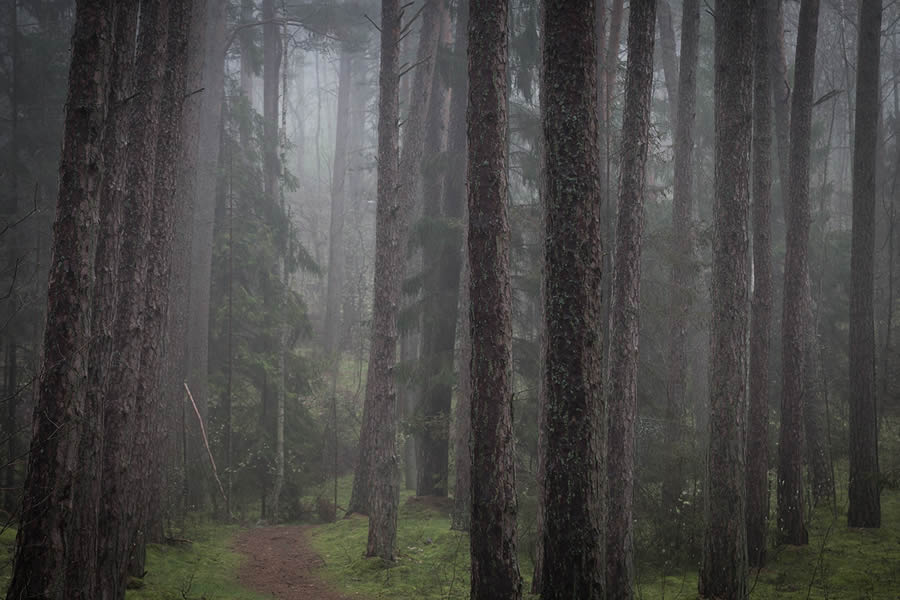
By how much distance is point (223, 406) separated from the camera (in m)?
18.4

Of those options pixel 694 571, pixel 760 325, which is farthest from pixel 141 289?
pixel 760 325

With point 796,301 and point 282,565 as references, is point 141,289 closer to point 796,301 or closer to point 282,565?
point 282,565

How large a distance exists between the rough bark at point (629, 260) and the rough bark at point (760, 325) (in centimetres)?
239

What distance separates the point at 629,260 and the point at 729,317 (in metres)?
1.51

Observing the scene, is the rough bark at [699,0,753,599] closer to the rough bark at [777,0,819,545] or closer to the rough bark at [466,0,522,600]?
the rough bark at [777,0,819,545]

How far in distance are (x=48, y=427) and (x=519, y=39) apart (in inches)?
492

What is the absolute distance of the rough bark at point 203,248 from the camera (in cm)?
1597

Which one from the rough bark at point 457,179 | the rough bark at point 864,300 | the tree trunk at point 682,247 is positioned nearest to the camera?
the rough bark at point 864,300

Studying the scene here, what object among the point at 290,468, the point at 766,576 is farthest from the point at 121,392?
the point at 290,468

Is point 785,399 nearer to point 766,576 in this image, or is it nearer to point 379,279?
point 766,576

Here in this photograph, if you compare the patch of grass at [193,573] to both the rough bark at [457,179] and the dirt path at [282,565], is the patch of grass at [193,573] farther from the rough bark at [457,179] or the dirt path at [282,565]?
the rough bark at [457,179]

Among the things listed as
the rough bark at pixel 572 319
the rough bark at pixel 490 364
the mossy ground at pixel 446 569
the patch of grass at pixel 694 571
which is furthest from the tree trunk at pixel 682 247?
the rough bark at pixel 572 319

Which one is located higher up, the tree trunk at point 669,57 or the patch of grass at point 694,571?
the tree trunk at point 669,57

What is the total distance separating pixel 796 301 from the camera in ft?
33.9
